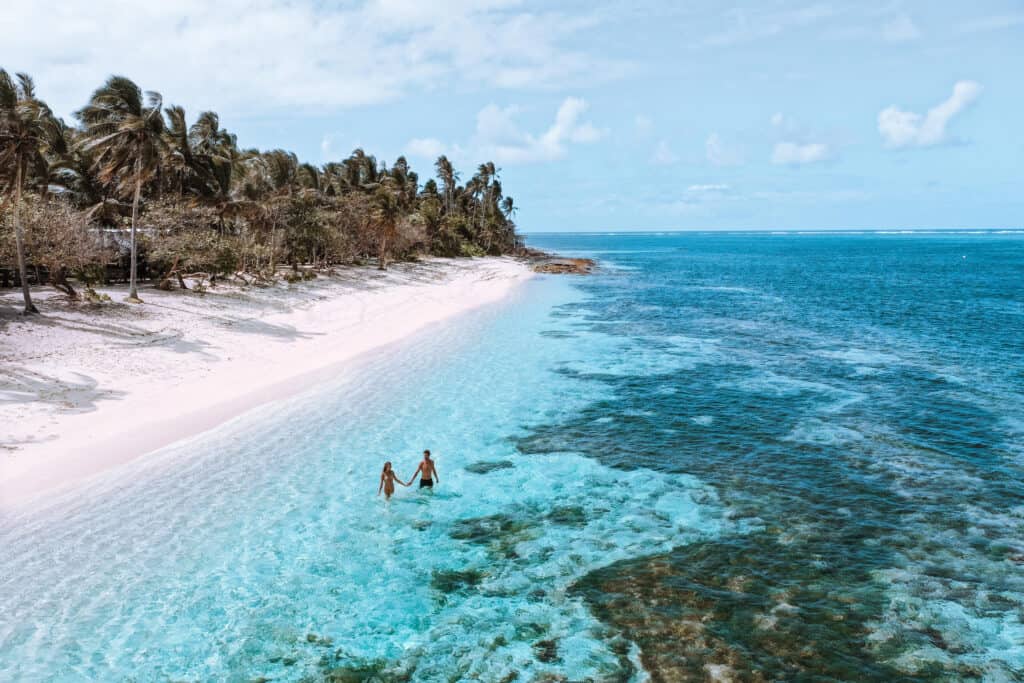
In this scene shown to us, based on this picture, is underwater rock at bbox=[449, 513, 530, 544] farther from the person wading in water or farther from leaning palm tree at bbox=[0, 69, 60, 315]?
leaning palm tree at bbox=[0, 69, 60, 315]

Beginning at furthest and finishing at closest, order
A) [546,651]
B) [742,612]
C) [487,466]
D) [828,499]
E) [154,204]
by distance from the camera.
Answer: [154,204] → [487,466] → [828,499] → [742,612] → [546,651]

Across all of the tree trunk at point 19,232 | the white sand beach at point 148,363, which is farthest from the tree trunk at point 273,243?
the tree trunk at point 19,232

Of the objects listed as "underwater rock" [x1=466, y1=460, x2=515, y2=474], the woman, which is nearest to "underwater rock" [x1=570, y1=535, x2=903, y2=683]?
the woman

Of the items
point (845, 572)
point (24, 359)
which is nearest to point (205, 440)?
point (24, 359)

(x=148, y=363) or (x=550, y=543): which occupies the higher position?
(x=148, y=363)

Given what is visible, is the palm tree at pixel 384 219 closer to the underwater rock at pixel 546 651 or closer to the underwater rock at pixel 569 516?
the underwater rock at pixel 569 516

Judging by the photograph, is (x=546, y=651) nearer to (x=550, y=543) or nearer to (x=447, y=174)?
(x=550, y=543)

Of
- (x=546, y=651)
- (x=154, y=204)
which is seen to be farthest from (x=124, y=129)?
(x=546, y=651)

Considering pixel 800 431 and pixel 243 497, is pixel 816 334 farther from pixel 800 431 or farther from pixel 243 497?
pixel 243 497
